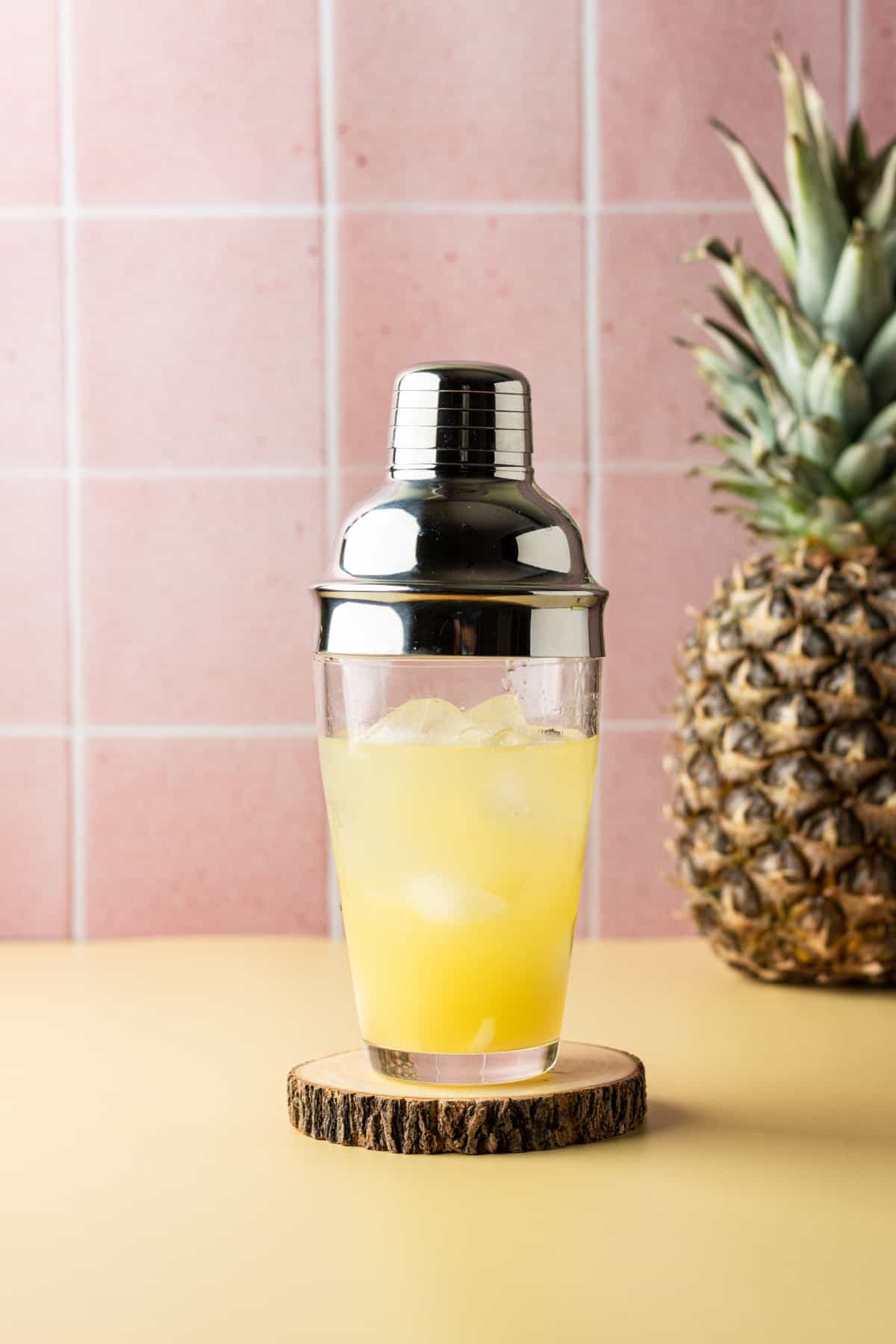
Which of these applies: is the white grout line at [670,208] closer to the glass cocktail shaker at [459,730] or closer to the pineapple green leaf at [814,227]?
the pineapple green leaf at [814,227]

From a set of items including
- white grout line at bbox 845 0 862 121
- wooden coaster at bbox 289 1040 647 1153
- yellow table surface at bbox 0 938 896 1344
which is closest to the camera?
yellow table surface at bbox 0 938 896 1344

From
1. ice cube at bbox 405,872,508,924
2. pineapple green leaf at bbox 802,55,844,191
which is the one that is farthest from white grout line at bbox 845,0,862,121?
ice cube at bbox 405,872,508,924

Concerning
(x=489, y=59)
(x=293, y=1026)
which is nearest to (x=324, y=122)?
(x=489, y=59)

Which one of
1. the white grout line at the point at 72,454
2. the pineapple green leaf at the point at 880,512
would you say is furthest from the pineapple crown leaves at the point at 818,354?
the white grout line at the point at 72,454

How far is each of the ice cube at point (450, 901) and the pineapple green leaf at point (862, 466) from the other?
511mm

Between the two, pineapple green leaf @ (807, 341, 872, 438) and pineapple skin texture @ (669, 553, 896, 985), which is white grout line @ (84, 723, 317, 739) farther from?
pineapple green leaf @ (807, 341, 872, 438)

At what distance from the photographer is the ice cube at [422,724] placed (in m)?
0.76

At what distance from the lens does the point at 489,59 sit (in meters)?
1.39

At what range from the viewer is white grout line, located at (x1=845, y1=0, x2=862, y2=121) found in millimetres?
1393

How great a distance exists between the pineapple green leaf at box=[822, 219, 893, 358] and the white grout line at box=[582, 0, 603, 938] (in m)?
0.29

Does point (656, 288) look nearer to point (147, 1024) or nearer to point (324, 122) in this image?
point (324, 122)

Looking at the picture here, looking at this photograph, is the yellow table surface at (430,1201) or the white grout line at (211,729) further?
the white grout line at (211,729)

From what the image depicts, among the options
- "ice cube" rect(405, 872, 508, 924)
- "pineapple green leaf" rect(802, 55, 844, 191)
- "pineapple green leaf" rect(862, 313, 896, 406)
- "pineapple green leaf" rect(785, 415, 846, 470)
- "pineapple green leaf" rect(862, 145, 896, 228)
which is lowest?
"ice cube" rect(405, 872, 508, 924)

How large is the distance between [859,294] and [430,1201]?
2.42ft
